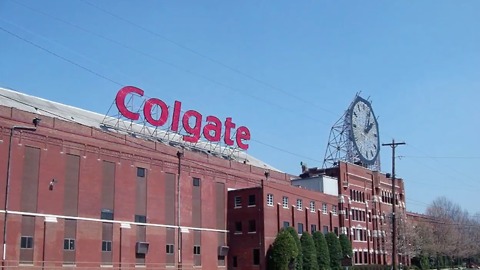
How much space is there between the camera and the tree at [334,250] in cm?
8438

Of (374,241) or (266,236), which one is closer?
(266,236)

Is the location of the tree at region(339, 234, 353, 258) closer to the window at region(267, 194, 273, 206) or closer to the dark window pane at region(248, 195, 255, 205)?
the window at region(267, 194, 273, 206)

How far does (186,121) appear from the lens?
72125 mm

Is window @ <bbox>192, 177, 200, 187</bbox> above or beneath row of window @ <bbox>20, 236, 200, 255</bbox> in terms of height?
above

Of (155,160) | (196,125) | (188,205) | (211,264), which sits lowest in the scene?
(211,264)

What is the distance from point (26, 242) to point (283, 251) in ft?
Answer: 102

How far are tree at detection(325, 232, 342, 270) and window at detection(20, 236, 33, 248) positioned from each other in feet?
147

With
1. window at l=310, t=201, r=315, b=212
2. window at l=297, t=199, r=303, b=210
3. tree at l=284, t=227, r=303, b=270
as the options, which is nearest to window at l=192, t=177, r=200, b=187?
tree at l=284, t=227, r=303, b=270

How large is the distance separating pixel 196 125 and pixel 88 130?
1622cm

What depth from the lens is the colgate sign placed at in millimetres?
64875

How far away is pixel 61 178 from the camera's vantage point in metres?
56.6

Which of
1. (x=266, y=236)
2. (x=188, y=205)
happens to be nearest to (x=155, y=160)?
(x=188, y=205)

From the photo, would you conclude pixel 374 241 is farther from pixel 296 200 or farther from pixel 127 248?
pixel 127 248

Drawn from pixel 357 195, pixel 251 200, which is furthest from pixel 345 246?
pixel 251 200
